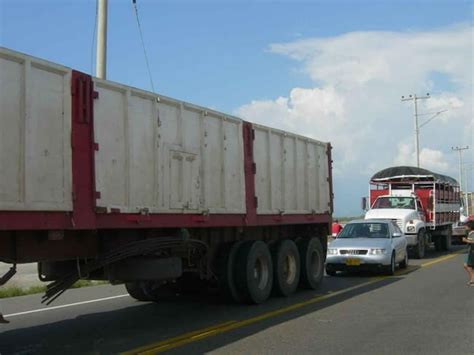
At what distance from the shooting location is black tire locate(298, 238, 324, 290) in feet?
43.7

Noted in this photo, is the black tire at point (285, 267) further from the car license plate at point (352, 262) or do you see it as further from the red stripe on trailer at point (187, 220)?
the car license plate at point (352, 262)

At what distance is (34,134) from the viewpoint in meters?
6.76

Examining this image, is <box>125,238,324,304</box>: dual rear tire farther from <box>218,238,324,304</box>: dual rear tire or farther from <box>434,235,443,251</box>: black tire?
<box>434,235,443,251</box>: black tire

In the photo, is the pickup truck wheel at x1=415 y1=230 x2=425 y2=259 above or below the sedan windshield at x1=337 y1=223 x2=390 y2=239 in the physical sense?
below

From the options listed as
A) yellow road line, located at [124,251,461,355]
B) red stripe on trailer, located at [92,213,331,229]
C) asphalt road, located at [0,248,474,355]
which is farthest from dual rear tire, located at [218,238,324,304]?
yellow road line, located at [124,251,461,355]

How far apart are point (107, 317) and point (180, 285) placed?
8.15ft

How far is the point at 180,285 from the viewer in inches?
485

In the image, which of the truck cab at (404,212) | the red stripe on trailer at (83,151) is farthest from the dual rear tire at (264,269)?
the truck cab at (404,212)

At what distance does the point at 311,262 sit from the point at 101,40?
7028 millimetres

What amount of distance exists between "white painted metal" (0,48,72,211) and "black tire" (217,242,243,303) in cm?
436

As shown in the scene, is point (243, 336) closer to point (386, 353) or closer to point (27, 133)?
point (386, 353)

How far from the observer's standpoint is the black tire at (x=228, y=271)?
1093 centimetres

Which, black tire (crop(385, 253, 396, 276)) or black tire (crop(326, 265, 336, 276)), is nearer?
black tire (crop(385, 253, 396, 276))

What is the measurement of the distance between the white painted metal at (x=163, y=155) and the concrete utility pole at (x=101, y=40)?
4707mm
